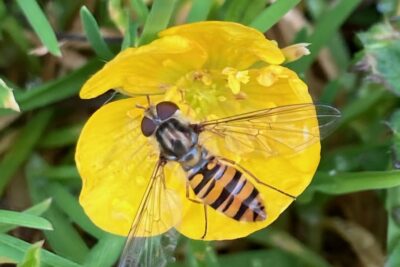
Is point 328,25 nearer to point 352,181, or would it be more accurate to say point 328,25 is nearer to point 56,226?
point 352,181

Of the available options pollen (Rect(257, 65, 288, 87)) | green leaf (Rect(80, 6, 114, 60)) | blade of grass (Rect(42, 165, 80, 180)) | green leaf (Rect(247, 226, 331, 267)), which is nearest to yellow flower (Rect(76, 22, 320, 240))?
pollen (Rect(257, 65, 288, 87))

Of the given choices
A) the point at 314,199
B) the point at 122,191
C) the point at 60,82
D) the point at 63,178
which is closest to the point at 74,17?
the point at 60,82

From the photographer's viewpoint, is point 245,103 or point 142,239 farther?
point 245,103

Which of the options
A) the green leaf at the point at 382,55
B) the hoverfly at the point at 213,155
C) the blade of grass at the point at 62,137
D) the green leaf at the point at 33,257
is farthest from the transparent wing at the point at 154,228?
the green leaf at the point at 382,55

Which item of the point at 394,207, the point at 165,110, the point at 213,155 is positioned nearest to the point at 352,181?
the point at 394,207

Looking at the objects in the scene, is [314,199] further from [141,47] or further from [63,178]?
[141,47]

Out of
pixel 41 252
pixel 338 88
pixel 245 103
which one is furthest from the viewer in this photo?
pixel 338 88
